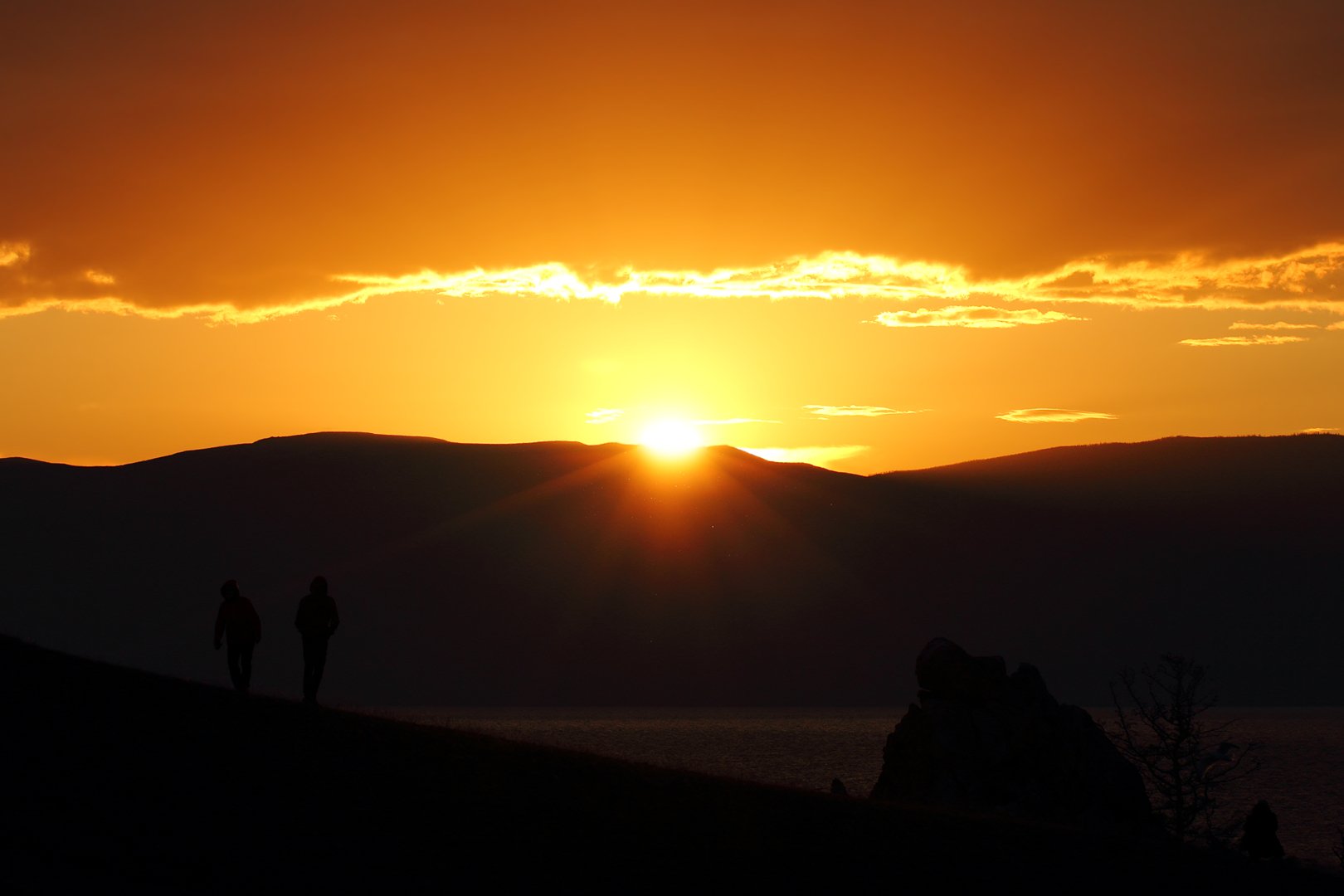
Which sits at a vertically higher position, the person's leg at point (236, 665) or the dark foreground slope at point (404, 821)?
the person's leg at point (236, 665)

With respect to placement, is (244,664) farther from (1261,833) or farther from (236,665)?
(1261,833)

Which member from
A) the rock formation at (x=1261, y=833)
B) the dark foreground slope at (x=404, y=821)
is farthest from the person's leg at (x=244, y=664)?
the rock formation at (x=1261, y=833)

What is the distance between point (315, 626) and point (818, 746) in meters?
98.4

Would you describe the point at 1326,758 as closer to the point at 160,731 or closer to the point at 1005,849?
the point at 1005,849

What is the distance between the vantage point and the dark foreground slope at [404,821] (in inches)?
671

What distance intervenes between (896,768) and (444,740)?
24401mm

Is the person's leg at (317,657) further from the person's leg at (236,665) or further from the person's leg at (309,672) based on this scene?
the person's leg at (236,665)

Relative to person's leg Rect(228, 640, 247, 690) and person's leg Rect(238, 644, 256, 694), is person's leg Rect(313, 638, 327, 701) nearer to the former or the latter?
person's leg Rect(238, 644, 256, 694)

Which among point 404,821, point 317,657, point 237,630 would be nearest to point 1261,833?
point 404,821

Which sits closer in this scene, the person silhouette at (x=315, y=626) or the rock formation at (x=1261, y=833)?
the person silhouette at (x=315, y=626)

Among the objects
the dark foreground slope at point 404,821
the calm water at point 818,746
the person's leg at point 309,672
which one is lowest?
the calm water at point 818,746

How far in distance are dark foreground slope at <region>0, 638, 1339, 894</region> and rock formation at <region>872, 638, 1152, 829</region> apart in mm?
17354

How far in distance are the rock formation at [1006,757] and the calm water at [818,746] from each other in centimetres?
572

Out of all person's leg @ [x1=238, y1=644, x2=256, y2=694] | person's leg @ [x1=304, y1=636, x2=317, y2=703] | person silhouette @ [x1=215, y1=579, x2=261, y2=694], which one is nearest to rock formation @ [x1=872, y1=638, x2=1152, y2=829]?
person's leg @ [x1=304, y1=636, x2=317, y2=703]
